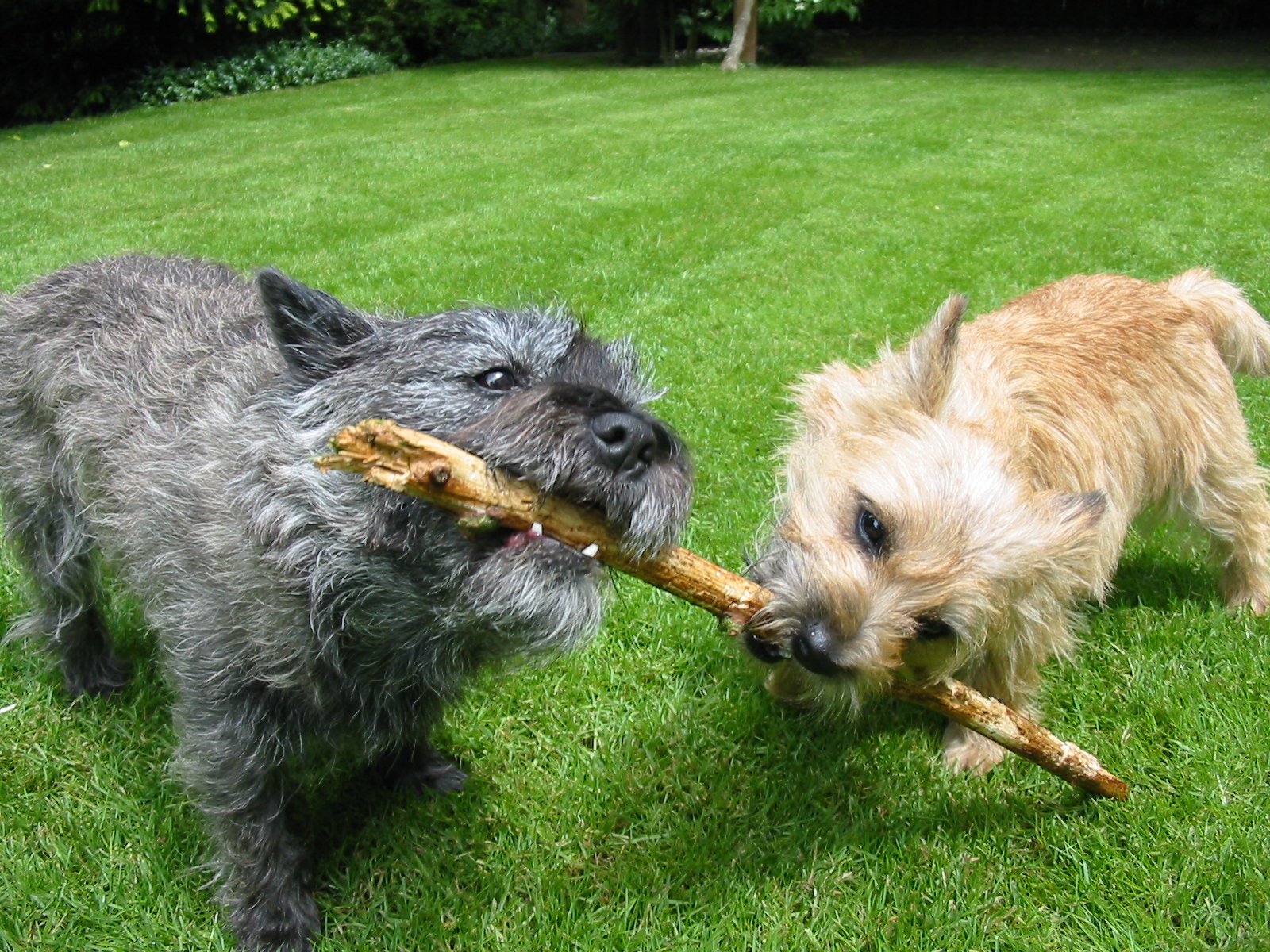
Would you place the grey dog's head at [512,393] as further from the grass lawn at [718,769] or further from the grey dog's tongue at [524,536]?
the grass lawn at [718,769]

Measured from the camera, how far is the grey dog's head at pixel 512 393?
203 cm

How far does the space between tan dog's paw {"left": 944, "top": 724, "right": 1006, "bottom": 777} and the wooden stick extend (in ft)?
2.23

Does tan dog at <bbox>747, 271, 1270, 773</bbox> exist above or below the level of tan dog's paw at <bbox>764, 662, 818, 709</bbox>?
above

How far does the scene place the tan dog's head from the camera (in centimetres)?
275

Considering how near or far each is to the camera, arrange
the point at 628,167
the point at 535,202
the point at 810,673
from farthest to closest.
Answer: the point at 628,167
the point at 535,202
the point at 810,673

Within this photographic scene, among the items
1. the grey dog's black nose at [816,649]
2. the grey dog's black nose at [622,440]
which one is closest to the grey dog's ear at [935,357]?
the grey dog's black nose at [816,649]

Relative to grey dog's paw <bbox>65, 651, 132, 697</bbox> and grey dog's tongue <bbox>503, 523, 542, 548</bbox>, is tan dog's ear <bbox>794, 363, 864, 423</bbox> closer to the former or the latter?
grey dog's tongue <bbox>503, 523, 542, 548</bbox>

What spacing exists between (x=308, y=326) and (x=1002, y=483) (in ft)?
7.15

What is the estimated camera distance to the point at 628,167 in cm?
1320

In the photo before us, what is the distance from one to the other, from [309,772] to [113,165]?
574 inches

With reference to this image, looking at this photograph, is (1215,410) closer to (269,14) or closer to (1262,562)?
(1262,562)

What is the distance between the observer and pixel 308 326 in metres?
2.38

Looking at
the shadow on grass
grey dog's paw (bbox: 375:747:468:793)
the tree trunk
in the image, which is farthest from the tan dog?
the tree trunk

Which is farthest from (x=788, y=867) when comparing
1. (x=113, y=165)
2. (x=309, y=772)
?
(x=113, y=165)
